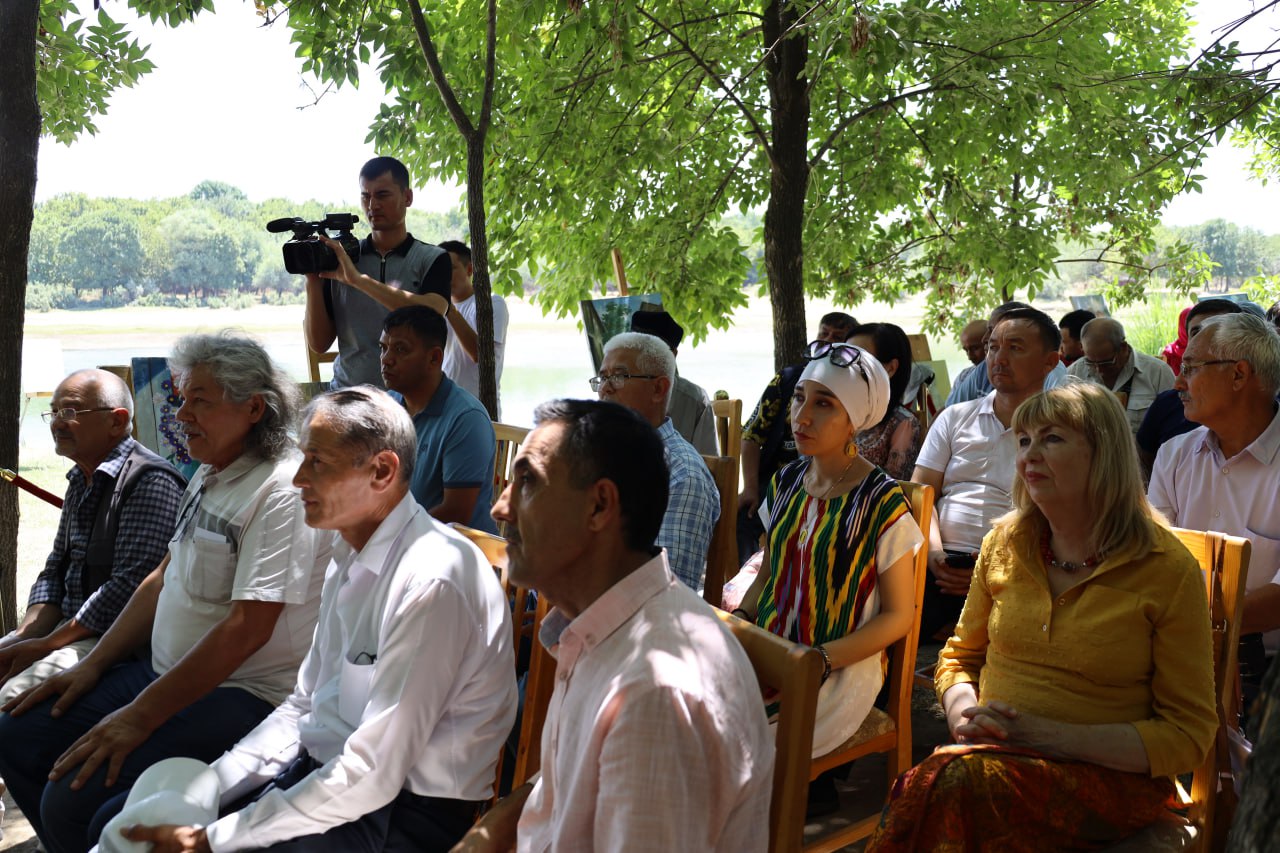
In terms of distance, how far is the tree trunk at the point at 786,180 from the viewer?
5.66m

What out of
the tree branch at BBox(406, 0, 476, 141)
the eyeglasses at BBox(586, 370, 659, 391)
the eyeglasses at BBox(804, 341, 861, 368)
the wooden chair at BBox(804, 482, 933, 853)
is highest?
the tree branch at BBox(406, 0, 476, 141)

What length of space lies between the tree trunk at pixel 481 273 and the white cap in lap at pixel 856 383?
5.81 ft

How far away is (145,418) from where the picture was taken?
15.8ft

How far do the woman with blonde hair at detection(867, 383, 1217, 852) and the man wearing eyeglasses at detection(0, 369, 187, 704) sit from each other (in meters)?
2.21

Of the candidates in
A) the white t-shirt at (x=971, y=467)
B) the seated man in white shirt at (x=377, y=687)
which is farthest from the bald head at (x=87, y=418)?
the white t-shirt at (x=971, y=467)

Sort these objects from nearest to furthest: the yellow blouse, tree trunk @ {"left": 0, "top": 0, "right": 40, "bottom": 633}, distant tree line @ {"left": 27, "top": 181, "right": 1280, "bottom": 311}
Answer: the yellow blouse < tree trunk @ {"left": 0, "top": 0, "right": 40, "bottom": 633} < distant tree line @ {"left": 27, "top": 181, "right": 1280, "bottom": 311}

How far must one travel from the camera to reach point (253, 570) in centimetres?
241

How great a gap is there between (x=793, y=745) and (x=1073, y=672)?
→ 887 mm

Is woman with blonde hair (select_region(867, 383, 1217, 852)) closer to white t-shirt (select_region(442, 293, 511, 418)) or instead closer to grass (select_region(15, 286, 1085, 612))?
grass (select_region(15, 286, 1085, 612))

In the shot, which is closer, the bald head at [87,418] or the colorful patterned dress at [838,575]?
the colorful patterned dress at [838,575]

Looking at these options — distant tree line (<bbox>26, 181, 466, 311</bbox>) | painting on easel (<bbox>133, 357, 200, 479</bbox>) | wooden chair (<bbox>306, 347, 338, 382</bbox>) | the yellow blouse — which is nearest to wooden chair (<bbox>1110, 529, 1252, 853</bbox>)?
the yellow blouse

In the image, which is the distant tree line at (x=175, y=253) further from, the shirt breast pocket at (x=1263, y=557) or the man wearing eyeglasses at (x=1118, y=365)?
the shirt breast pocket at (x=1263, y=557)

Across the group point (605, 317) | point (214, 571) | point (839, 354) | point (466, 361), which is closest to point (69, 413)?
point (214, 571)

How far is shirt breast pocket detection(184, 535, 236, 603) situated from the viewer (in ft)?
8.20
